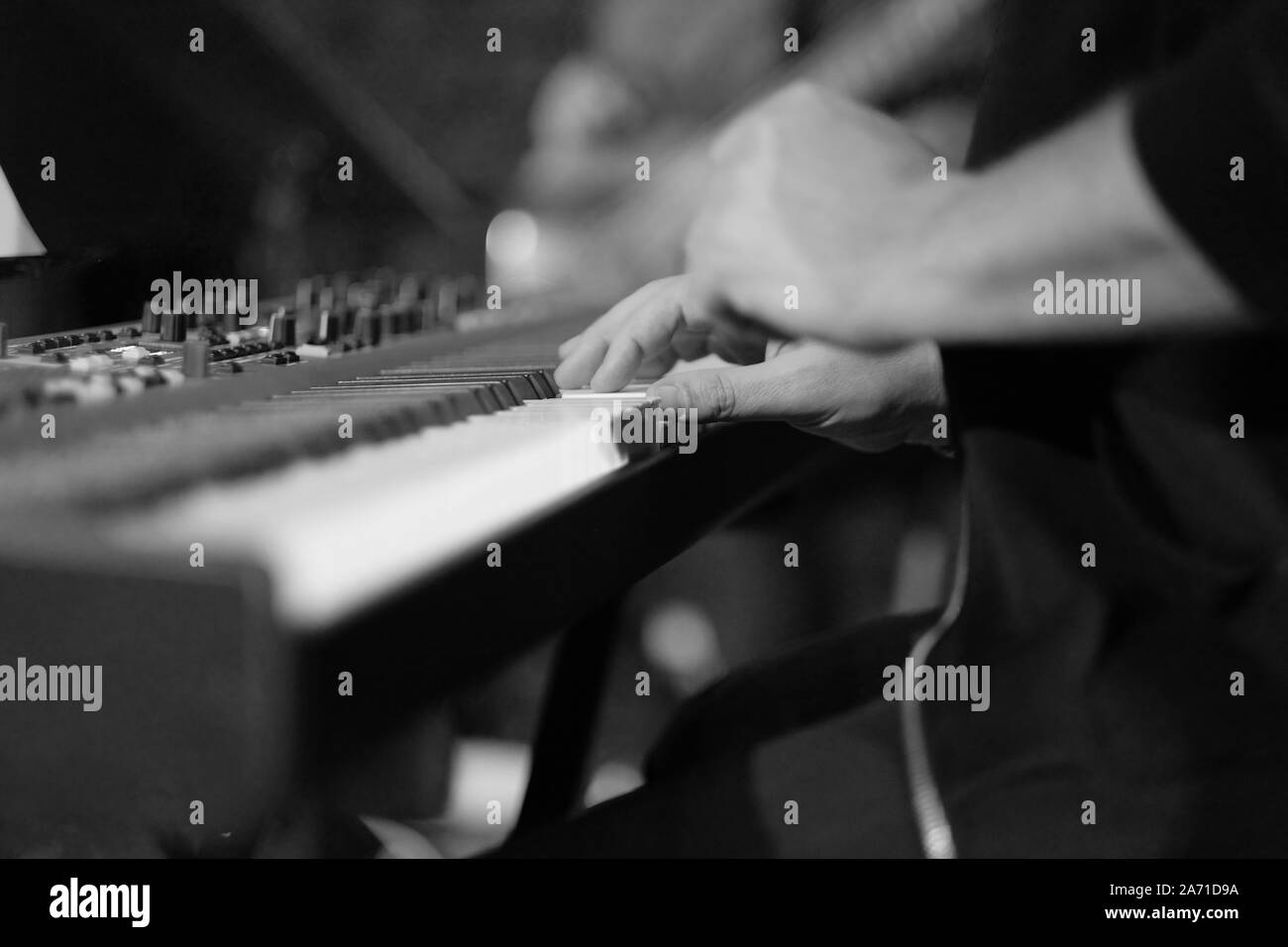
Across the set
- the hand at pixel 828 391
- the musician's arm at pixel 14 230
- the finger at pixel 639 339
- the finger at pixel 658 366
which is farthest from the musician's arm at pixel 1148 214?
the musician's arm at pixel 14 230

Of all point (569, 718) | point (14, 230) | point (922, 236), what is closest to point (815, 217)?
point (922, 236)

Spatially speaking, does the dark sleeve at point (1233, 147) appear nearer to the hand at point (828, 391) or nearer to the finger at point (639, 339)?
the hand at point (828, 391)

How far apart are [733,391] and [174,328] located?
38 cm

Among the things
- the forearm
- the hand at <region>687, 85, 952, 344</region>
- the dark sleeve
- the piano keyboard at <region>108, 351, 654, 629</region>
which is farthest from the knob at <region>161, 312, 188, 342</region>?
the dark sleeve

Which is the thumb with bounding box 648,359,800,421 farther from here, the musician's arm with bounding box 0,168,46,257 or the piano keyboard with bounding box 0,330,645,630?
the musician's arm with bounding box 0,168,46,257

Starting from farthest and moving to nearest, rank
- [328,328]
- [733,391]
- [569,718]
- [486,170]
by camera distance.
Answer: [486,170] < [569,718] < [328,328] < [733,391]

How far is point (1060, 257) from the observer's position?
17.2 inches

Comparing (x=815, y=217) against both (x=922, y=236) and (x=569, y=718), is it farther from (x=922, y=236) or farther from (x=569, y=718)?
(x=569, y=718)

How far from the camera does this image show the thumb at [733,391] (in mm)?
653

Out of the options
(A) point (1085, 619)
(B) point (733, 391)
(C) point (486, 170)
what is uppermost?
(C) point (486, 170)

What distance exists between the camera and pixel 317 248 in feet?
4.06

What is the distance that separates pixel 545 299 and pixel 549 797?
0.62m
